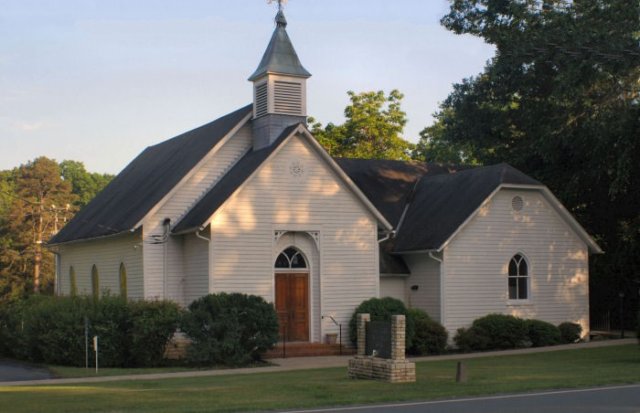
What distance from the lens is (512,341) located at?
102 ft

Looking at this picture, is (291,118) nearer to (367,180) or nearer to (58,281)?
(367,180)

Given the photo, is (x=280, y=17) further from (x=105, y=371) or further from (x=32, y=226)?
(x=32, y=226)

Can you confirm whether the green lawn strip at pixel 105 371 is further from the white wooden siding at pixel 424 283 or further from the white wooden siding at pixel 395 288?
the white wooden siding at pixel 395 288

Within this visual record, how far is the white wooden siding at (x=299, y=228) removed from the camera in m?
28.5

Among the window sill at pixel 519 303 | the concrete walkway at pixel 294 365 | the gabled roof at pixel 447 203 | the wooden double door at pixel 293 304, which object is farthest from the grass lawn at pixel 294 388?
the gabled roof at pixel 447 203

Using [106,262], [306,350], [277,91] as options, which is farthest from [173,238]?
[277,91]

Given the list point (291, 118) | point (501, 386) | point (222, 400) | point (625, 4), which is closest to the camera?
point (222, 400)

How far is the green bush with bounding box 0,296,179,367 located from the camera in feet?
83.6

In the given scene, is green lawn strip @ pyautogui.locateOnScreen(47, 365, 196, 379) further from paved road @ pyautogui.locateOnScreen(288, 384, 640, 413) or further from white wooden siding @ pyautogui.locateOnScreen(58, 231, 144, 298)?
paved road @ pyautogui.locateOnScreen(288, 384, 640, 413)

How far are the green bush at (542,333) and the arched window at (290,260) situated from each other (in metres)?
8.37

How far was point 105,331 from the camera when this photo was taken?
25.5m

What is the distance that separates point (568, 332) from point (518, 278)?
2622mm

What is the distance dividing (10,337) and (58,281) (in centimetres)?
1149

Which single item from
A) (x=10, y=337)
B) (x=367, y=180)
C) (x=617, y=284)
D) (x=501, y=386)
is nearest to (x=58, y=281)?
(x=10, y=337)
